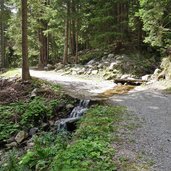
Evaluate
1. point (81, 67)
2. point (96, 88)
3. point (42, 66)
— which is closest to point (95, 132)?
point (96, 88)

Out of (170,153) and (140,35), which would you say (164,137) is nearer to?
(170,153)

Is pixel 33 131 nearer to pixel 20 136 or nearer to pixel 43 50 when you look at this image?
Answer: pixel 20 136

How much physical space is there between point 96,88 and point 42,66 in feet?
44.5

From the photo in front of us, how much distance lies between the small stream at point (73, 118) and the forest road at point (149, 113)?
121 centimetres

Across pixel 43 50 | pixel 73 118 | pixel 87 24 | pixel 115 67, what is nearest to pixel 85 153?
pixel 73 118

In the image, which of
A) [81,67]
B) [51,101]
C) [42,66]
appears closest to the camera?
[51,101]

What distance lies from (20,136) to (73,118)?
193cm

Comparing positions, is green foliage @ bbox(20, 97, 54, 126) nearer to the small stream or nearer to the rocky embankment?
the small stream

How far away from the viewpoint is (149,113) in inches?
430

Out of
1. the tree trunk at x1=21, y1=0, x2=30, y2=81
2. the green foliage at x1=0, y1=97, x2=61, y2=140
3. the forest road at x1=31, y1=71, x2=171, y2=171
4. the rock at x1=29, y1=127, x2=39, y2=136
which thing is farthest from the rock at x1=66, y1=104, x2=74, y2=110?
the tree trunk at x1=21, y1=0, x2=30, y2=81

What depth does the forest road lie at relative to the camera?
22.2ft

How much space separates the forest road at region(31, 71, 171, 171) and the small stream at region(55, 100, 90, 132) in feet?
3.95

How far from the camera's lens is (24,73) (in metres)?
16.3

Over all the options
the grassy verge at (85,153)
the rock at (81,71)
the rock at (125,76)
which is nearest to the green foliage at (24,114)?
the grassy verge at (85,153)
